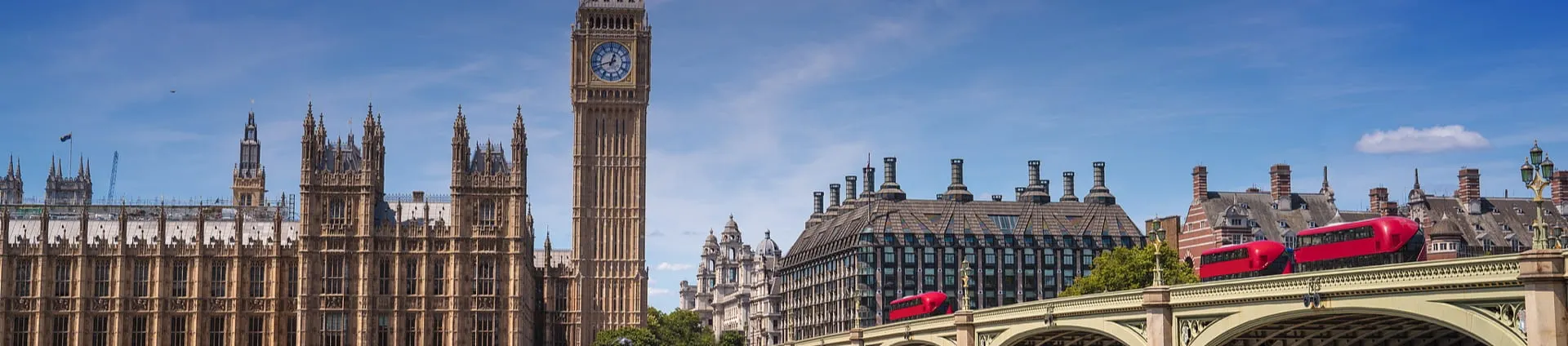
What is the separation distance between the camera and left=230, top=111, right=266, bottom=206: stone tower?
186 meters

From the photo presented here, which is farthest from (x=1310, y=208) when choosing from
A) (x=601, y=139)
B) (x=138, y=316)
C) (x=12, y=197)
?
(x=12, y=197)

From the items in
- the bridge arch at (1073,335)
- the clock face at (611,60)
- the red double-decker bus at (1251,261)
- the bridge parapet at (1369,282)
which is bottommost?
the bridge arch at (1073,335)

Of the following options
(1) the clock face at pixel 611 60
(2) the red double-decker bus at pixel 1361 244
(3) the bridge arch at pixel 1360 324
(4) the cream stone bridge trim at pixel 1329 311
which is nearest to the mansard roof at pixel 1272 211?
(1) the clock face at pixel 611 60

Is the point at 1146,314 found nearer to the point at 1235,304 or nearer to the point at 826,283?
the point at 1235,304

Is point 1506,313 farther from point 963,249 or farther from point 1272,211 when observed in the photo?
point 963,249

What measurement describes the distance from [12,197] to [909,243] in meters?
97.7

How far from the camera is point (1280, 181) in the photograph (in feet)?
532

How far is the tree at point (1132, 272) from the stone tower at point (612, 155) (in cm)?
5280

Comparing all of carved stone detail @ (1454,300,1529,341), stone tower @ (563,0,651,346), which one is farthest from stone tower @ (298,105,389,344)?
carved stone detail @ (1454,300,1529,341)

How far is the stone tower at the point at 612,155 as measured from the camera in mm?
168000

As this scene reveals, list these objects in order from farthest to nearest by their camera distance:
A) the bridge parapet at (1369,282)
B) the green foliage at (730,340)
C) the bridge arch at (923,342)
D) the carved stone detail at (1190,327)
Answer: the green foliage at (730,340) → the bridge arch at (923,342) → the carved stone detail at (1190,327) → the bridge parapet at (1369,282)

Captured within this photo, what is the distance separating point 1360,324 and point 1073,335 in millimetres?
19879

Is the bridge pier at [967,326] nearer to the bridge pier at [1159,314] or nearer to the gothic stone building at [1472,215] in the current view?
the bridge pier at [1159,314]

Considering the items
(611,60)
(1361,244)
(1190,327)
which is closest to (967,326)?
(1361,244)
